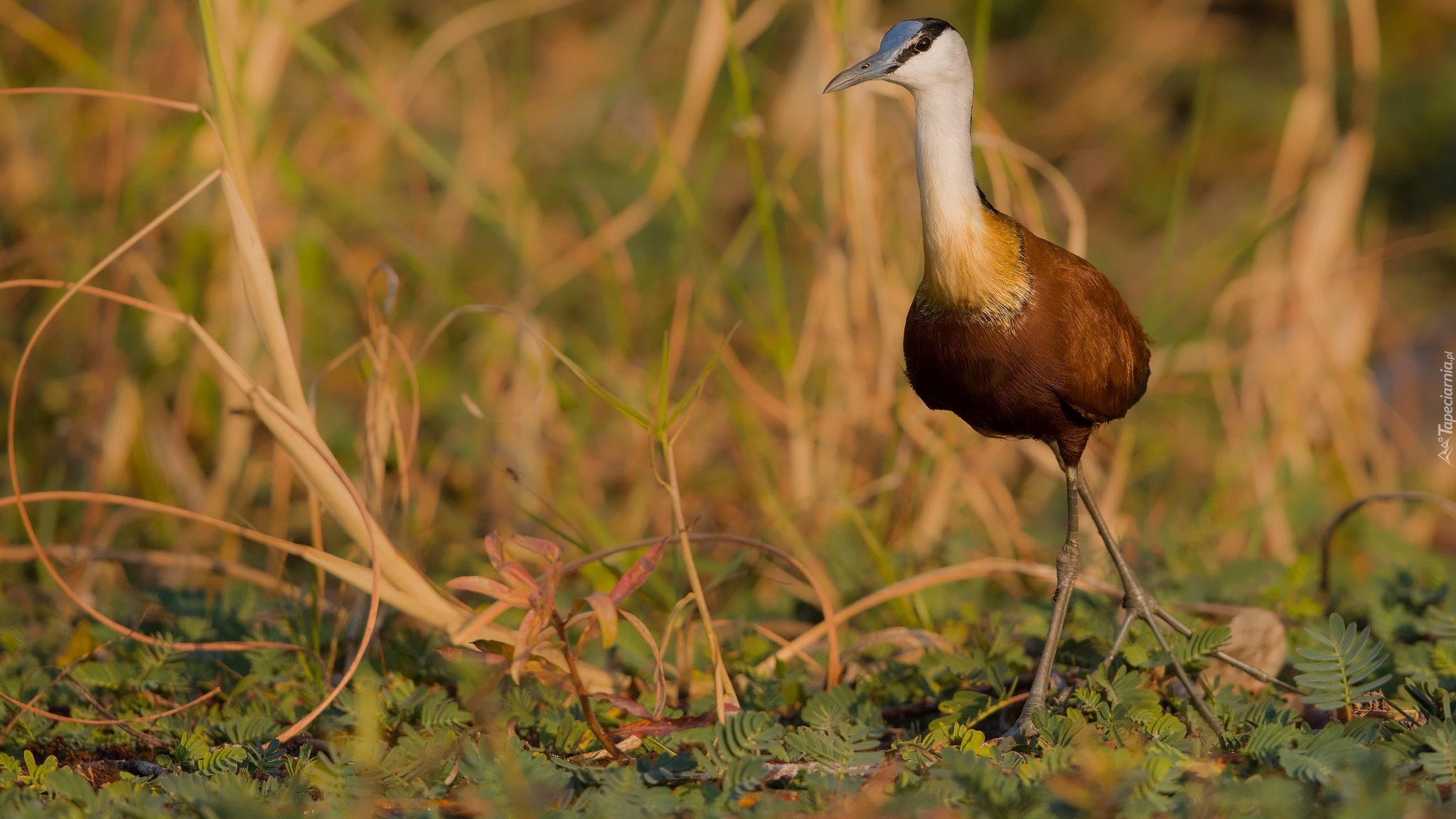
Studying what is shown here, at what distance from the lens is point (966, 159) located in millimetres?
2328

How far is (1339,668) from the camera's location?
7.67 feet

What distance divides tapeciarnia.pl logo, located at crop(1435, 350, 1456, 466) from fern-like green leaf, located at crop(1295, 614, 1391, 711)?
2.07 m

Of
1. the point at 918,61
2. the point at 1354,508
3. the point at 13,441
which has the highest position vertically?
the point at 918,61

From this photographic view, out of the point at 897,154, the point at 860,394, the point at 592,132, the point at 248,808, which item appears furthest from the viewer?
the point at 897,154

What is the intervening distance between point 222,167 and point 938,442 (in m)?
2.09

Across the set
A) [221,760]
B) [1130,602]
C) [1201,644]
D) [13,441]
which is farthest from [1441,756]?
[13,441]

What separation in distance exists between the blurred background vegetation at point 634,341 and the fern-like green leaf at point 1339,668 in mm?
803

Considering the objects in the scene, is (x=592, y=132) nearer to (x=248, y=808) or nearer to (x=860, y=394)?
(x=860, y=394)

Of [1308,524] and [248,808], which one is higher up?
[248,808]

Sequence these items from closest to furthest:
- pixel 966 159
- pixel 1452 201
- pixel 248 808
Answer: pixel 248 808
pixel 966 159
pixel 1452 201

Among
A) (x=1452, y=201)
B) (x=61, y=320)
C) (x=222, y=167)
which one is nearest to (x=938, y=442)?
(x=222, y=167)

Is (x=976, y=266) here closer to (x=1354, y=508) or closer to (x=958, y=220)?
(x=958, y=220)

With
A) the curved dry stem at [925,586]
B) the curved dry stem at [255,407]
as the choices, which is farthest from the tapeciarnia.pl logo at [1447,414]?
the curved dry stem at [255,407]

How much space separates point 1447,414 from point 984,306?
3.07 meters
